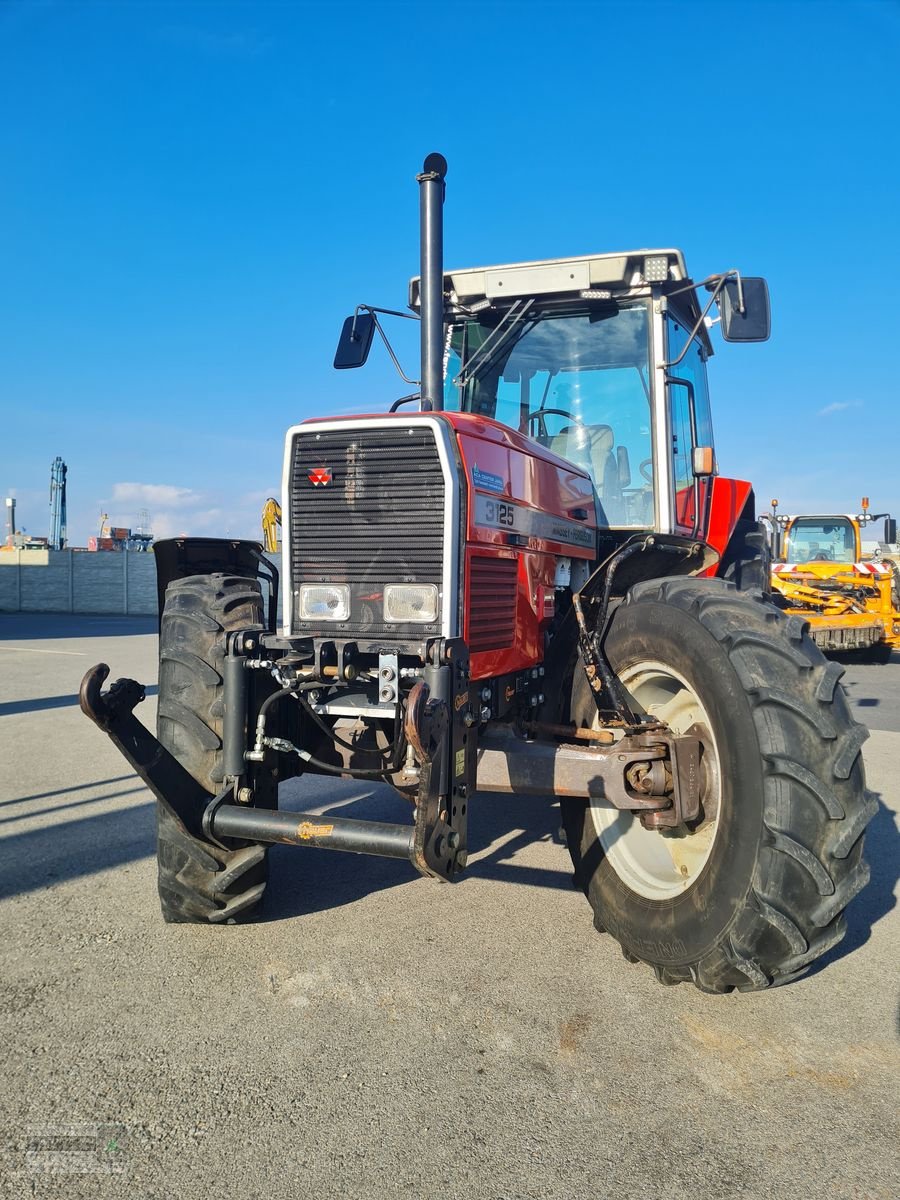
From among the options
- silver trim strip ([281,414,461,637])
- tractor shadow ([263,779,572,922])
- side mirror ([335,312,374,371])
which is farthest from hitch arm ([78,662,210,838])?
side mirror ([335,312,374,371])

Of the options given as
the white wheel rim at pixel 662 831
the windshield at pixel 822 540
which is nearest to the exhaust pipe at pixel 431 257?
the white wheel rim at pixel 662 831

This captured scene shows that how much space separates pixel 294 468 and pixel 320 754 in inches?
47.2

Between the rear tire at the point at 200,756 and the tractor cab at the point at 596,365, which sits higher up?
the tractor cab at the point at 596,365

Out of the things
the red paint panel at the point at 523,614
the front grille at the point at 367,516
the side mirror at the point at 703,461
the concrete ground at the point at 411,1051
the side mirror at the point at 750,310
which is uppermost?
the side mirror at the point at 750,310

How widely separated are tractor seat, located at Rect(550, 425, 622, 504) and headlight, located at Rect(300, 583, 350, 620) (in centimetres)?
175

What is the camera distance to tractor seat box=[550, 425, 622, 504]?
15.0 ft

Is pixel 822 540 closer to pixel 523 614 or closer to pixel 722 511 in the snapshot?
pixel 722 511

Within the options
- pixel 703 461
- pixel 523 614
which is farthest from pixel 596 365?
pixel 523 614

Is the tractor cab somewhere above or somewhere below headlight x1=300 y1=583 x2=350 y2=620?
above

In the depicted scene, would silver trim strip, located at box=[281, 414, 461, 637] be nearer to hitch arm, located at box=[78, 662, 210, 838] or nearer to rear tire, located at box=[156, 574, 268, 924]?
rear tire, located at box=[156, 574, 268, 924]

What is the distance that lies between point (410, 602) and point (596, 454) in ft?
6.07

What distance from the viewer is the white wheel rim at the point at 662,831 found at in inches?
119

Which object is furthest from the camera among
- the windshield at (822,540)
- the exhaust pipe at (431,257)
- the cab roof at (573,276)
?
the windshield at (822,540)

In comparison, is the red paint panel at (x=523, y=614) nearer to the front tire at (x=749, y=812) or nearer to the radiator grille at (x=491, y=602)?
the radiator grille at (x=491, y=602)
